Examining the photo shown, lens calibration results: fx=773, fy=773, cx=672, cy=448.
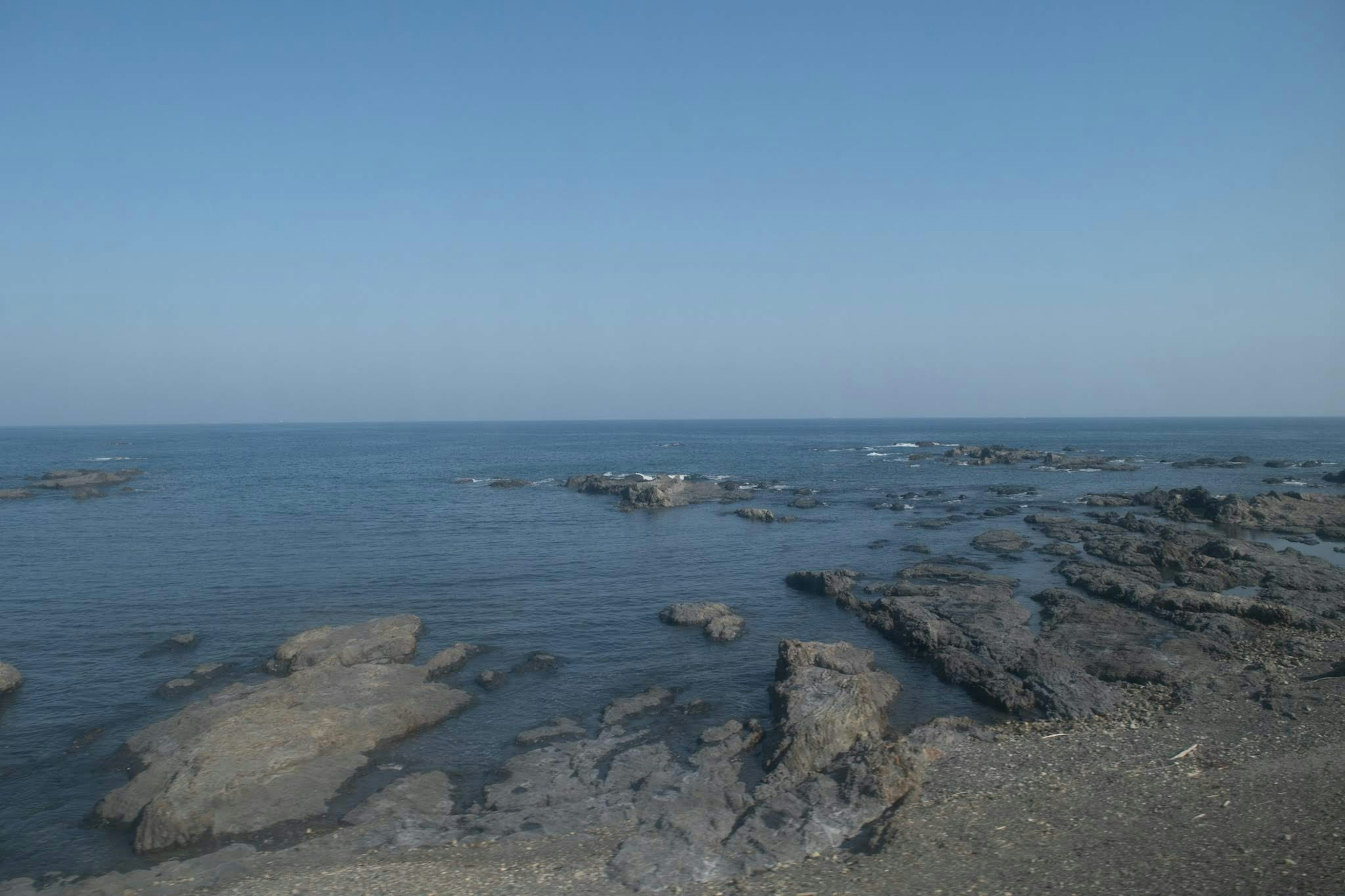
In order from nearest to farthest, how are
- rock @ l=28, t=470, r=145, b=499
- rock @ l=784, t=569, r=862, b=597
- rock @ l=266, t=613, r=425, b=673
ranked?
rock @ l=266, t=613, r=425, b=673 → rock @ l=784, t=569, r=862, b=597 → rock @ l=28, t=470, r=145, b=499

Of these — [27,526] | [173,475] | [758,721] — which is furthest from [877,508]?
[173,475]

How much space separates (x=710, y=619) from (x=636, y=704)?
32.2ft

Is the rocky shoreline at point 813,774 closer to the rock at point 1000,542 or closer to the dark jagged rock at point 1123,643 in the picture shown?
the dark jagged rock at point 1123,643

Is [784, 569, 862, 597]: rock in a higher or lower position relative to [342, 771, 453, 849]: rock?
higher

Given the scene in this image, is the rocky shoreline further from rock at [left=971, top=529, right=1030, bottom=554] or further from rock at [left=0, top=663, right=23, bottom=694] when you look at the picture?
rock at [left=971, top=529, right=1030, bottom=554]

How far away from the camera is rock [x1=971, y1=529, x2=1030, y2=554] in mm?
49031

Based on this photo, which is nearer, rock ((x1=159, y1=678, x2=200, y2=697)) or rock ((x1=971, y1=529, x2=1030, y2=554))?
rock ((x1=159, y1=678, x2=200, y2=697))

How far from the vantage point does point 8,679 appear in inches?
1022

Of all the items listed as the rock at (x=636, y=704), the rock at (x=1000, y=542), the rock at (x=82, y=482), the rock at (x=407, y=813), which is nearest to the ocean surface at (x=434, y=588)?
the rock at (x=636, y=704)

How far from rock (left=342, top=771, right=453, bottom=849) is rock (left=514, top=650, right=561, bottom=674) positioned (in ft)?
26.2

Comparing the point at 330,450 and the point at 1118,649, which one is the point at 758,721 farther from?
the point at 330,450

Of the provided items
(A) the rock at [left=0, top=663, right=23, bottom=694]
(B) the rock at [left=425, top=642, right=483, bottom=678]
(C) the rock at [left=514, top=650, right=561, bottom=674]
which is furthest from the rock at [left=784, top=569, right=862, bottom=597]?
(A) the rock at [left=0, top=663, right=23, bottom=694]

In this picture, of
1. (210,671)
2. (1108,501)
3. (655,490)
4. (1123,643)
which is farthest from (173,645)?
(1108,501)

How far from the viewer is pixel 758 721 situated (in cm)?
2244
